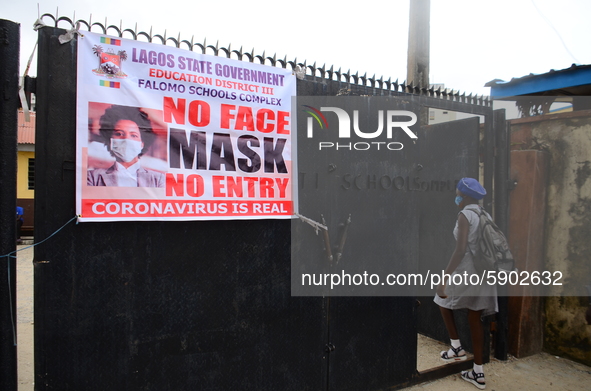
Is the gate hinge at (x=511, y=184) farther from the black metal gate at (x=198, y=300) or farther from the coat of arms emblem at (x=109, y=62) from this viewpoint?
the coat of arms emblem at (x=109, y=62)

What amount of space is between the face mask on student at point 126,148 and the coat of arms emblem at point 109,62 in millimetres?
431

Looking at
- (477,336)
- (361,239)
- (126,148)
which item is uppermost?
(126,148)

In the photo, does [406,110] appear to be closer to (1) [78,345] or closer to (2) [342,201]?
(2) [342,201]

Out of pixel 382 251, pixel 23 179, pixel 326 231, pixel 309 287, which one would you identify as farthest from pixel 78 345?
pixel 23 179

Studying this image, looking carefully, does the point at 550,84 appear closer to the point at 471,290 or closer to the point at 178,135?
the point at 471,290

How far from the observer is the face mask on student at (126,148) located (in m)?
2.88

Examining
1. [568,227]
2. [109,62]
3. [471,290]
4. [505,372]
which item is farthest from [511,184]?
[109,62]

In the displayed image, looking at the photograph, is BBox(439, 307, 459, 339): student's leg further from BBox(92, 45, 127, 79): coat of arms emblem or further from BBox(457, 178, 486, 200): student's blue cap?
BBox(92, 45, 127, 79): coat of arms emblem

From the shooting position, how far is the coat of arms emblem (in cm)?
286

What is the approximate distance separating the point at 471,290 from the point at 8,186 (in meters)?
4.12

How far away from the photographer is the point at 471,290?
4.48 metres

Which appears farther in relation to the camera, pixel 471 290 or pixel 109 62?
pixel 471 290

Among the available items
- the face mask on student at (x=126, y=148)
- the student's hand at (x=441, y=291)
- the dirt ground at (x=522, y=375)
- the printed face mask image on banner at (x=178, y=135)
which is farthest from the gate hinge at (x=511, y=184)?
the face mask on student at (x=126, y=148)

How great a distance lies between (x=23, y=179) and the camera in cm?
1752
